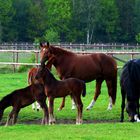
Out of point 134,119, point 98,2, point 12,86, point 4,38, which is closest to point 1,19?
point 4,38

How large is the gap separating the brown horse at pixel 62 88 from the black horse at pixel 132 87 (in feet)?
3.25

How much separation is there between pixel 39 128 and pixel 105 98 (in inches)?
301

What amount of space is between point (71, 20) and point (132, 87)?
238ft

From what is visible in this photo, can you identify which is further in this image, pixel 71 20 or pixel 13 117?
pixel 71 20

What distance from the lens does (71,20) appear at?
278 feet

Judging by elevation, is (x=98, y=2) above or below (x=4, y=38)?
above

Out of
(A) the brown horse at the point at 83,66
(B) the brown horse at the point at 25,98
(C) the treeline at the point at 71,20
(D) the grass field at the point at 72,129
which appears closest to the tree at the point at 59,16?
(C) the treeline at the point at 71,20

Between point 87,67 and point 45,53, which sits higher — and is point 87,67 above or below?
below

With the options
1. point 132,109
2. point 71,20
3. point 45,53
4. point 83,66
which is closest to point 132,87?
point 132,109

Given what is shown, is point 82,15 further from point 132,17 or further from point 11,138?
point 11,138

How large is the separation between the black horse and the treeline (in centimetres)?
6643

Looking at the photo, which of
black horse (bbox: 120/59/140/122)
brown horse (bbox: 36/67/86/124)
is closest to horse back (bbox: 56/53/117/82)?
brown horse (bbox: 36/67/86/124)

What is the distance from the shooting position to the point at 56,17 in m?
82.9

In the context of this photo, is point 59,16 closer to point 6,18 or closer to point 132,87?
point 6,18
